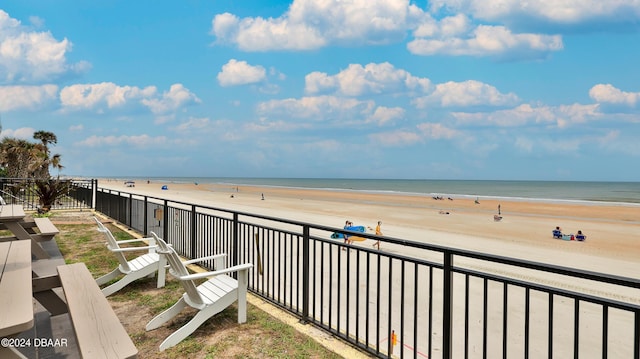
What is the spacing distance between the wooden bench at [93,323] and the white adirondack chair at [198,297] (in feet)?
2.68

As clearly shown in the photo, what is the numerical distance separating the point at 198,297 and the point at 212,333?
1.51 feet

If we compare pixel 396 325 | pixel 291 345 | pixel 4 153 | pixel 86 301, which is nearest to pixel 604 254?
pixel 396 325

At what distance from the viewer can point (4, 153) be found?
89.2ft

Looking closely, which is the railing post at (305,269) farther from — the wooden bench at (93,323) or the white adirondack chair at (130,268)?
the white adirondack chair at (130,268)

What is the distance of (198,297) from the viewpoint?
3.74 meters

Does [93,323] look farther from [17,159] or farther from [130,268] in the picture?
[17,159]

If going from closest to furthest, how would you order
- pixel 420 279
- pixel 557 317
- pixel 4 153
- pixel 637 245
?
pixel 557 317 → pixel 420 279 → pixel 637 245 → pixel 4 153

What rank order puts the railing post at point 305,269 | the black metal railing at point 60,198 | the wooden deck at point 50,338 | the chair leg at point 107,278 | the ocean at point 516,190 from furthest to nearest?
the ocean at point 516,190 < the black metal railing at point 60,198 < the chair leg at point 107,278 < the railing post at point 305,269 < the wooden deck at point 50,338

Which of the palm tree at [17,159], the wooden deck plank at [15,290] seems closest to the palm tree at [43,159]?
the palm tree at [17,159]

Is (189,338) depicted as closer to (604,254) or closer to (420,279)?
(420,279)

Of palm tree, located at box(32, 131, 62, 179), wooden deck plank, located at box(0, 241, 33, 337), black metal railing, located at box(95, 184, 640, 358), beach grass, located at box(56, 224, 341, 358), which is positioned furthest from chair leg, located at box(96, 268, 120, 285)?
palm tree, located at box(32, 131, 62, 179)

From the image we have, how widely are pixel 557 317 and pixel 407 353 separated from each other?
367 cm

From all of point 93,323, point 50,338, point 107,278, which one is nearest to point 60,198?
point 107,278

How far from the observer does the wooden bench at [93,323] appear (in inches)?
→ 79.4
